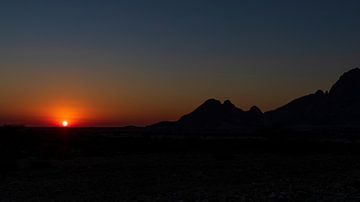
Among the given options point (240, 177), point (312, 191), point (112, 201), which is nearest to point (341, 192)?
point (312, 191)

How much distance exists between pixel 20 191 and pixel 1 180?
23.0ft

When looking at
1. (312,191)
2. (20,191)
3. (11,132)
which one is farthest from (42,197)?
(11,132)

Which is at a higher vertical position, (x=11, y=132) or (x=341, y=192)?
(x=11, y=132)

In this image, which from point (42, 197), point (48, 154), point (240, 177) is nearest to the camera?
point (42, 197)

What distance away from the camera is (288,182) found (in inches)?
1139

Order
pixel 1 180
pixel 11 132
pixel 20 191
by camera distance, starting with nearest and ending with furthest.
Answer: pixel 20 191 < pixel 1 180 < pixel 11 132

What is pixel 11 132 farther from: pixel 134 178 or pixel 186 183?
pixel 186 183

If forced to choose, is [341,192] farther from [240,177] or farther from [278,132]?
[278,132]

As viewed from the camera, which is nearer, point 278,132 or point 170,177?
point 170,177

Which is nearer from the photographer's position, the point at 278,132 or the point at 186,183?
the point at 186,183

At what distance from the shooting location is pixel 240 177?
35.0m

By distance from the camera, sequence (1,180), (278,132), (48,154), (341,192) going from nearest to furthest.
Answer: (341,192) → (1,180) → (48,154) → (278,132)

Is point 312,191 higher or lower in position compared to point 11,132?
lower

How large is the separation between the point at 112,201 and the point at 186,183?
7474mm
